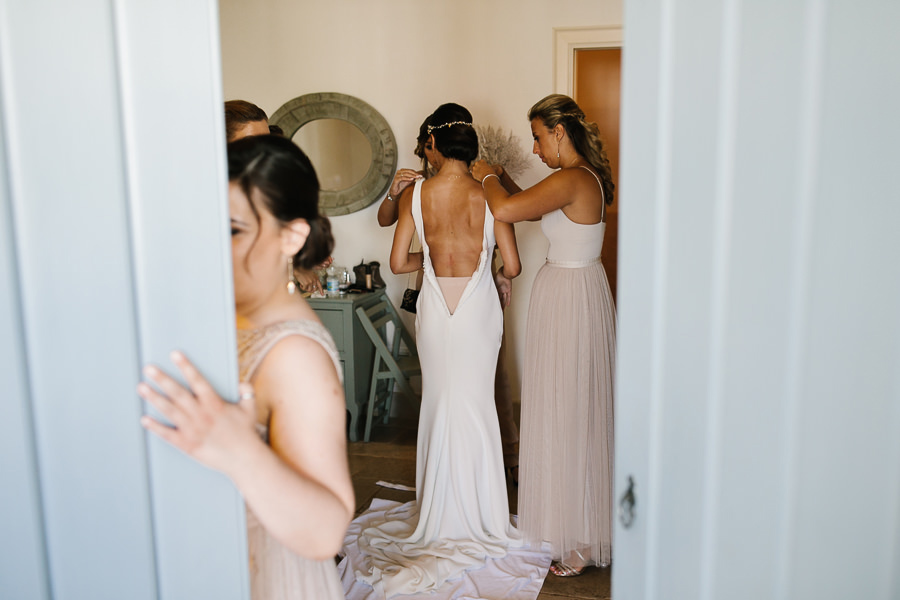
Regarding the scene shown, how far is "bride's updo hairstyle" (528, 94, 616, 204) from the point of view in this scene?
2971 millimetres

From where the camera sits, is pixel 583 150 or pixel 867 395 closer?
pixel 867 395

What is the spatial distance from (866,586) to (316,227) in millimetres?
1075

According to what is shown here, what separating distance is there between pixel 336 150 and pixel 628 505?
4096 millimetres

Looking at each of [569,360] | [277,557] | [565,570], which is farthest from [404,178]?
[277,557]

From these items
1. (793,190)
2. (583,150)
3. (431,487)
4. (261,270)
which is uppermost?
(583,150)

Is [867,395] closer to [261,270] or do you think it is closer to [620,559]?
[620,559]

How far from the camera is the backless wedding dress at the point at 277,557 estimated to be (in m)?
1.19

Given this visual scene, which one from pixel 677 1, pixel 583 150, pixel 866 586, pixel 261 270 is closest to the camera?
pixel 677 1

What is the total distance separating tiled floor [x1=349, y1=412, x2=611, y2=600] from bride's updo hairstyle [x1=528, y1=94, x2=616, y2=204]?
60.8 inches

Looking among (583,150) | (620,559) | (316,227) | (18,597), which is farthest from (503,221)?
(18,597)

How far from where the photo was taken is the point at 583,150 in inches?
118

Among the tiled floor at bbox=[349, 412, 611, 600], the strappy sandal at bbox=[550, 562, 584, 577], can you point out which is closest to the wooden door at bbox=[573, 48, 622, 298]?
the tiled floor at bbox=[349, 412, 611, 600]

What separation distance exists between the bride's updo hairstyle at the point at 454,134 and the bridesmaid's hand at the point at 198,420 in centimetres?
231

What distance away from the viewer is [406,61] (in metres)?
4.72
